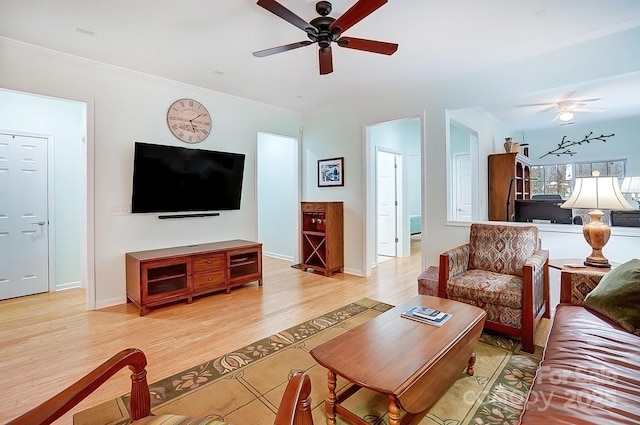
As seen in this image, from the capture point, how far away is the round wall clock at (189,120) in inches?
159

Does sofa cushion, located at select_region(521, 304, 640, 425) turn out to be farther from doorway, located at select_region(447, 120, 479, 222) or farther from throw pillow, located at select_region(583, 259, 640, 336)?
doorway, located at select_region(447, 120, 479, 222)

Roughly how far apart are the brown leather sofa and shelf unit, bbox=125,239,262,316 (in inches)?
132

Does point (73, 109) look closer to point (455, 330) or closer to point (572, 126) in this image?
point (455, 330)

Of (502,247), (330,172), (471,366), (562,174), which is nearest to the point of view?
(471,366)

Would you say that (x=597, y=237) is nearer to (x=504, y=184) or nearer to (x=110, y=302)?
(x=504, y=184)

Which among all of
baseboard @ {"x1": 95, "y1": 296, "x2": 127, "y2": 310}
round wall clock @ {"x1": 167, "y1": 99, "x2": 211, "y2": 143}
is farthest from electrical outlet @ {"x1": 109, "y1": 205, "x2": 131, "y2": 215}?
round wall clock @ {"x1": 167, "y1": 99, "x2": 211, "y2": 143}

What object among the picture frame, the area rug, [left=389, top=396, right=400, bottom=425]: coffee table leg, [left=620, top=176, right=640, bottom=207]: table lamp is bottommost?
the area rug

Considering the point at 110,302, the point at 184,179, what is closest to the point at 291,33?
the point at 184,179

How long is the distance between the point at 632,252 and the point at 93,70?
565cm

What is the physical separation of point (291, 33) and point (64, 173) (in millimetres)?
3629

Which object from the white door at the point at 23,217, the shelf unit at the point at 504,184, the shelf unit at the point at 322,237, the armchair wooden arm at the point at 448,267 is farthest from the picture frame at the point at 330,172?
the white door at the point at 23,217

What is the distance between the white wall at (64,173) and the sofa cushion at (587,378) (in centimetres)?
483

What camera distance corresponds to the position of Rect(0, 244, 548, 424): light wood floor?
2.17 metres

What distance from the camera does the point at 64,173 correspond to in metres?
4.22
